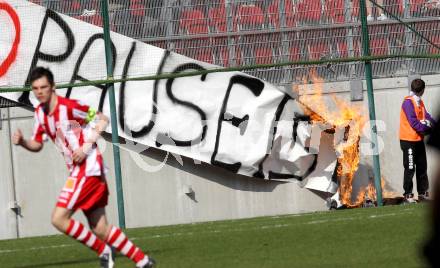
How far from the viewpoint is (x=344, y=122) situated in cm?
1517

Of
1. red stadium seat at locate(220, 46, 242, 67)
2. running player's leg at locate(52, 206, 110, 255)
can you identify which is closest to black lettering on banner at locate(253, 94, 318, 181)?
red stadium seat at locate(220, 46, 242, 67)

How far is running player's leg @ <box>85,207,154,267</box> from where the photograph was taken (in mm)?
7332

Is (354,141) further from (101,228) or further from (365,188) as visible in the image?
(101,228)

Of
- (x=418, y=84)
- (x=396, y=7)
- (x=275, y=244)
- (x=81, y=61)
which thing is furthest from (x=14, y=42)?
(x=275, y=244)

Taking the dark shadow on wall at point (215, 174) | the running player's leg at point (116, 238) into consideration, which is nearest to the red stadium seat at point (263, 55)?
the dark shadow on wall at point (215, 174)

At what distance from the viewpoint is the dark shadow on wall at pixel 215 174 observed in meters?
15.1

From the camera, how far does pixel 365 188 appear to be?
1516 cm

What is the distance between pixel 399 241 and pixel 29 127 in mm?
7457

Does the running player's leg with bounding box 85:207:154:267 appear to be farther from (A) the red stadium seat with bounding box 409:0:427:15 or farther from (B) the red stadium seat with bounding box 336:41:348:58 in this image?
(A) the red stadium seat with bounding box 409:0:427:15

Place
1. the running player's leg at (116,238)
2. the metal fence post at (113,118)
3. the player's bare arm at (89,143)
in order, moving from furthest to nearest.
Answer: the metal fence post at (113,118) < the player's bare arm at (89,143) < the running player's leg at (116,238)

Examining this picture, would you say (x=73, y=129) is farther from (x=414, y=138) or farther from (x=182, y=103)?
(x=414, y=138)

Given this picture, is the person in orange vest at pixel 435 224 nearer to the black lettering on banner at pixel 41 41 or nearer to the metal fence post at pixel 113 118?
the metal fence post at pixel 113 118

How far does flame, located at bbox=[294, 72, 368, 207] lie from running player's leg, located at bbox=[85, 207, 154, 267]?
302 inches

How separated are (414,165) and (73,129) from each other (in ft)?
25.6
